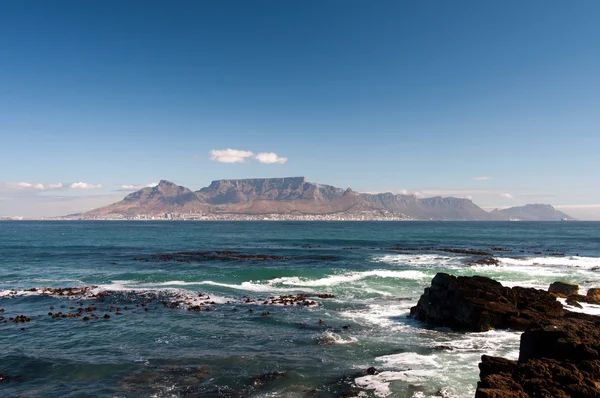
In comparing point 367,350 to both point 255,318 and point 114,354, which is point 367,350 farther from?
point 114,354

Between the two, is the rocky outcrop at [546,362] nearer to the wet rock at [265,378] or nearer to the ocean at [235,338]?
the ocean at [235,338]

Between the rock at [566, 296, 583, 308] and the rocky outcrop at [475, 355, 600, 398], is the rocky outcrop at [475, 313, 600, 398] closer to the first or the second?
the rocky outcrop at [475, 355, 600, 398]

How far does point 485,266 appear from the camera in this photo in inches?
2447

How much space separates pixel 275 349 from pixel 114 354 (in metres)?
10.0

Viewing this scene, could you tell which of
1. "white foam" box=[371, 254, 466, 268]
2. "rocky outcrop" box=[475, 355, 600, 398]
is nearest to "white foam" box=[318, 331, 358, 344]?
"rocky outcrop" box=[475, 355, 600, 398]

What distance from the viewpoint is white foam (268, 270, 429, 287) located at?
48.4m

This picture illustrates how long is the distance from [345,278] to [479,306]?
78.8 feet

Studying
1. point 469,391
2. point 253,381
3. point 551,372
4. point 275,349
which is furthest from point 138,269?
point 551,372

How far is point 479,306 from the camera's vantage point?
2842 cm

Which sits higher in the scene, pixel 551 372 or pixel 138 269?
pixel 551 372

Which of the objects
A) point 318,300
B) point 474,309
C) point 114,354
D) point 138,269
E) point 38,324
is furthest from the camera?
point 138,269

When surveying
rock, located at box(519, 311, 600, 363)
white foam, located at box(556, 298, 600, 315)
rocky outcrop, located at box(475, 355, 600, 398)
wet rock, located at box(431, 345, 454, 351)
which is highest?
rock, located at box(519, 311, 600, 363)

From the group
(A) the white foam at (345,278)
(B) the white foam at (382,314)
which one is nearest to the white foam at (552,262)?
(A) the white foam at (345,278)

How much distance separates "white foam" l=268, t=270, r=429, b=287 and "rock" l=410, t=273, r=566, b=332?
17.8 meters
